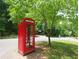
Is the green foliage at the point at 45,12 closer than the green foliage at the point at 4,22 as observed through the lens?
Yes

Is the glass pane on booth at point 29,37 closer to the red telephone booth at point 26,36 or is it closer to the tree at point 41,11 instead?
the red telephone booth at point 26,36

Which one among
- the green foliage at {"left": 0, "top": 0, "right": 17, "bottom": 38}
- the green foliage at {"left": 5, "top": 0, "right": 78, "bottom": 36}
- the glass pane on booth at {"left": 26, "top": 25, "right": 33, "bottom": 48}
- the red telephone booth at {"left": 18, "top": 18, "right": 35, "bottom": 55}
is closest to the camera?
the red telephone booth at {"left": 18, "top": 18, "right": 35, "bottom": 55}

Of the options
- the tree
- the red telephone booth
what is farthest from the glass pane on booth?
the tree

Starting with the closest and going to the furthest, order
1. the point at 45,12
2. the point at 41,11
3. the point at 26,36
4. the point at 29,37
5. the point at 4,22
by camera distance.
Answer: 1. the point at 26,36
2. the point at 29,37
3. the point at 41,11
4. the point at 45,12
5. the point at 4,22

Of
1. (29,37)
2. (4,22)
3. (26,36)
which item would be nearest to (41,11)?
(29,37)

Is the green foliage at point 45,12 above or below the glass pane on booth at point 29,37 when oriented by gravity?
above

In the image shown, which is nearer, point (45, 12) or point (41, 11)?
point (41, 11)

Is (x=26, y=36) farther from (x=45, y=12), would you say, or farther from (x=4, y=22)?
(x=4, y=22)

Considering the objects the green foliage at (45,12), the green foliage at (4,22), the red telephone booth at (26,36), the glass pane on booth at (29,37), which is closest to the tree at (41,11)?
the green foliage at (45,12)

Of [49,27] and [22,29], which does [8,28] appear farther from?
[22,29]

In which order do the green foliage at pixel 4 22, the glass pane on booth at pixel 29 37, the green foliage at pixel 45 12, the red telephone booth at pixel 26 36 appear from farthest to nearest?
the green foliage at pixel 4 22, the green foliage at pixel 45 12, the glass pane on booth at pixel 29 37, the red telephone booth at pixel 26 36

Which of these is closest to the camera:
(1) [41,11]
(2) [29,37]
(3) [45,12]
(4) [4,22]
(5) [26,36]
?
(5) [26,36]

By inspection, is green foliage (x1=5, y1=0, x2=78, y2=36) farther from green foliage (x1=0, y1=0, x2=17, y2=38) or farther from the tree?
green foliage (x1=0, y1=0, x2=17, y2=38)

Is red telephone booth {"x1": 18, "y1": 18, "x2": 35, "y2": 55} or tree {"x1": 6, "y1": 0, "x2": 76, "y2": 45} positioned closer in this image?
red telephone booth {"x1": 18, "y1": 18, "x2": 35, "y2": 55}
